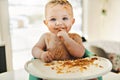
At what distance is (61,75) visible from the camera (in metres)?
0.45

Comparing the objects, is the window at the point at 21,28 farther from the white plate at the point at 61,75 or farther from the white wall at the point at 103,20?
the white wall at the point at 103,20

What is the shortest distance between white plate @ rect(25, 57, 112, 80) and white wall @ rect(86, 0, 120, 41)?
1.42 meters

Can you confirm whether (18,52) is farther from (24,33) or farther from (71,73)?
(71,73)

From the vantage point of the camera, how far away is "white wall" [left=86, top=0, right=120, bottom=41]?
6.18 ft

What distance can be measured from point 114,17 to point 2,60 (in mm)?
1411

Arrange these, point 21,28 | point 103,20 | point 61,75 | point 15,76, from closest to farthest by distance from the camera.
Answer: point 61,75
point 15,76
point 21,28
point 103,20

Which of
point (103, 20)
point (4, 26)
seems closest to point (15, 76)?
point (4, 26)

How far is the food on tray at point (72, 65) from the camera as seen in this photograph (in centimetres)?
48

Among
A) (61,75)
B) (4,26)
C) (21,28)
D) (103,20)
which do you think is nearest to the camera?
(61,75)

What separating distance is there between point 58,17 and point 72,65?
139 millimetres

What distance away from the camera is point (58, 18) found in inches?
20.3

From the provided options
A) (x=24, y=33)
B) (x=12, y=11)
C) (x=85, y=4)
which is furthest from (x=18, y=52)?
(x=85, y=4)

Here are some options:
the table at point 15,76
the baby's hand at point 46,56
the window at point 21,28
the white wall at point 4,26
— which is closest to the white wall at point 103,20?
the window at point 21,28

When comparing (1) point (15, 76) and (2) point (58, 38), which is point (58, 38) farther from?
(1) point (15, 76)
